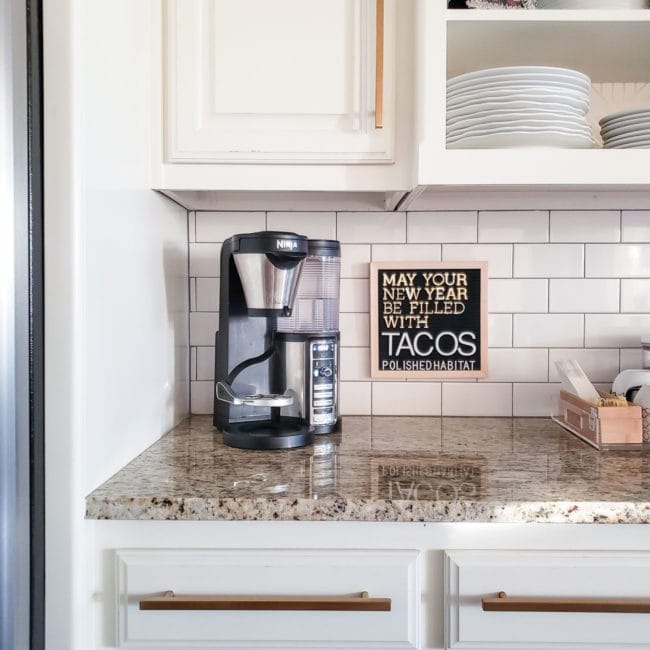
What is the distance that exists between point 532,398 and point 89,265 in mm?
1045

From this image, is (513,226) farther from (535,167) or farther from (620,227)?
(535,167)

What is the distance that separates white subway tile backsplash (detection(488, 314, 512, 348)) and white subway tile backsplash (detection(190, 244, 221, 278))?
25.9 inches

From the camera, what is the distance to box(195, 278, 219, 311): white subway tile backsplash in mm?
1516

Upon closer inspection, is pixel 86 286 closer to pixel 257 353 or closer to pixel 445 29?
pixel 257 353

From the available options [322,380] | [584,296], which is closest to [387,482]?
[322,380]

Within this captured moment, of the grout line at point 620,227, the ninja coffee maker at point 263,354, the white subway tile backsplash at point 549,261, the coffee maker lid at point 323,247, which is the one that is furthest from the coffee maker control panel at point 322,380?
the grout line at point 620,227

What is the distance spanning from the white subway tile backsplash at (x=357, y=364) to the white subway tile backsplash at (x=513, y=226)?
382mm

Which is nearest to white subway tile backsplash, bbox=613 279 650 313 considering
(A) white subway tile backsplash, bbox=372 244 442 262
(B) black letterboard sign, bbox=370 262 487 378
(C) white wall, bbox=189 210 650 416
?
(C) white wall, bbox=189 210 650 416

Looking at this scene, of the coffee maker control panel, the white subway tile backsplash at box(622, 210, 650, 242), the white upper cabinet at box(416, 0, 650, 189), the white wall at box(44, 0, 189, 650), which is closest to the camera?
the white wall at box(44, 0, 189, 650)

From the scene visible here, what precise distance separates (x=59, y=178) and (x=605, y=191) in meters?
1.13

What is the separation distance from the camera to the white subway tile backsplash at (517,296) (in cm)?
149

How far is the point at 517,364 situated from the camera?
4.92 feet

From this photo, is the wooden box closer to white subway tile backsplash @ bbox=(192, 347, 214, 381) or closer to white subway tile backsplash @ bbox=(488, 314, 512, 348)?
white subway tile backsplash @ bbox=(488, 314, 512, 348)

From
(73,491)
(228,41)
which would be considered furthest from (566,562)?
(228,41)
